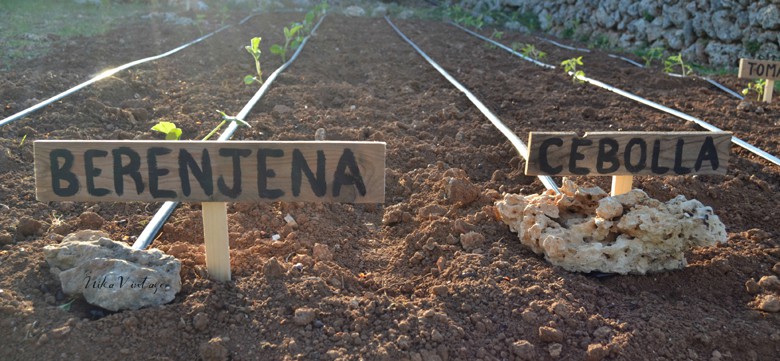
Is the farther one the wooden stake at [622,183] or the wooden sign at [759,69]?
the wooden sign at [759,69]

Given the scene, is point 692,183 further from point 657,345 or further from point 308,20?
point 308,20

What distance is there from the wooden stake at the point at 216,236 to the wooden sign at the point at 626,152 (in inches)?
52.3

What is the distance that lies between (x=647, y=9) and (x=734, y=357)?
10832 mm

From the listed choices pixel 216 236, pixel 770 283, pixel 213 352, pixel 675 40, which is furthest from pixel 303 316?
pixel 675 40

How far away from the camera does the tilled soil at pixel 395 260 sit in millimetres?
2312

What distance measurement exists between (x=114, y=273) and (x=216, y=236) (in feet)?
1.29

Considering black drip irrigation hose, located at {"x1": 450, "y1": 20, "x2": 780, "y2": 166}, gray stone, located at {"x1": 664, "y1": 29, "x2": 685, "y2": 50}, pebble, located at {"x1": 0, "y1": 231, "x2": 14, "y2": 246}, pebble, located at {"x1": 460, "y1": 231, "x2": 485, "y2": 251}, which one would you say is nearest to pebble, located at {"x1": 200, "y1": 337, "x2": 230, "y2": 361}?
pebble, located at {"x1": 460, "y1": 231, "x2": 485, "y2": 251}

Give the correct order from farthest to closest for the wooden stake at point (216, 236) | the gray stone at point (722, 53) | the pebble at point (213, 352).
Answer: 1. the gray stone at point (722, 53)
2. the wooden stake at point (216, 236)
3. the pebble at point (213, 352)

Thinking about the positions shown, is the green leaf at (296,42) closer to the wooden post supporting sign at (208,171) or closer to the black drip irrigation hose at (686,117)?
the black drip irrigation hose at (686,117)

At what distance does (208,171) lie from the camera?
248 centimetres

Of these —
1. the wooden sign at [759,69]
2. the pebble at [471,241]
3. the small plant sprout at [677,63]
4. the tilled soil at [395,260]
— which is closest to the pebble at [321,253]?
the tilled soil at [395,260]

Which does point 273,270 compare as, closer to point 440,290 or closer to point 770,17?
point 440,290

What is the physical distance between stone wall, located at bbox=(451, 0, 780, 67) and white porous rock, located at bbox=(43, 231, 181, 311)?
9054 millimetres

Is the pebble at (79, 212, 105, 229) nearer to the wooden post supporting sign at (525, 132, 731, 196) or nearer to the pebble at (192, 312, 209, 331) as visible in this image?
the pebble at (192, 312, 209, 331)
